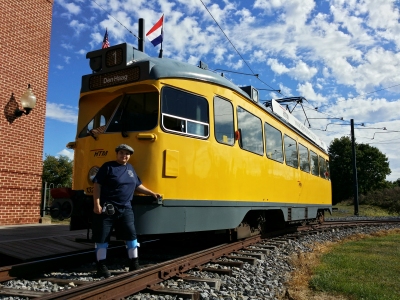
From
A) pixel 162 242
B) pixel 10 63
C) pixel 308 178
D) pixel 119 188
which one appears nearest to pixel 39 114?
pixel 10 63

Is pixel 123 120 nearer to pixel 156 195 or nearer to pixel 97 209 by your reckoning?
pixel 156 195

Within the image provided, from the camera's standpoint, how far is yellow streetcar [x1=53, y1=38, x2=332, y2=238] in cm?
532

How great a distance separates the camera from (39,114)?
10820mm

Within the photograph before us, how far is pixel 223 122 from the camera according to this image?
6395mm

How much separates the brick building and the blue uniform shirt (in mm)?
5873

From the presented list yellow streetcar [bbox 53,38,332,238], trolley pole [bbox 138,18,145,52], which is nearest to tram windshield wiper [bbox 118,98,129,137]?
yellow streetcar [bbox 53,38,332,238]

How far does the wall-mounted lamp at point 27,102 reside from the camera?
10.0 metres

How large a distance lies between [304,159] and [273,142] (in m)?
3.09

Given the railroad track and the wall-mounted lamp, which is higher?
the wall-mounted lamp

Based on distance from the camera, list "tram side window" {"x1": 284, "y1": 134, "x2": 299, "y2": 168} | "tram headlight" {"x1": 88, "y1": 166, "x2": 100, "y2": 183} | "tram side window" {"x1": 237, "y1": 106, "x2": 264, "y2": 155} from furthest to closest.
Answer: "tram side window" {"x1": 284, "y1": 134, "x2": 299, "y2": 168}, "tram side window" {"x1": 237, "y1": 106, "x2": 264, "y2": 155}, "tram headlight" {"x1": 88, "y1": 166, "x2": 100, "y2": 183}

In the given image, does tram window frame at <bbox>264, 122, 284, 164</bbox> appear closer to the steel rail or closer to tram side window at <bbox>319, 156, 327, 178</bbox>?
the steel rail

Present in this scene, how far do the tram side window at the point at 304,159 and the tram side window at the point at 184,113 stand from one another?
555cm


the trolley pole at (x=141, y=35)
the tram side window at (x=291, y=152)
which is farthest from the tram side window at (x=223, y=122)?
the tram side window at (x=291, y=152)

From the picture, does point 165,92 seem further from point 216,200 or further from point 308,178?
point 308,178
